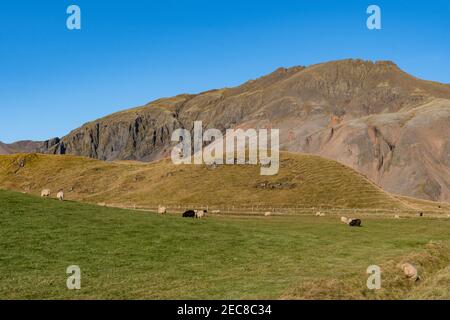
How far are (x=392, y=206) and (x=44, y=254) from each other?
123538 millimetres

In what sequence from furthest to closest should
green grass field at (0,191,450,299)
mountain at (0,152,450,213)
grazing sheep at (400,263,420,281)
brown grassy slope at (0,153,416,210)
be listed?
1. brown grassy slope at (0,153,416,210)
2. mountain at (0,152,450,213)
3. grazing sheep at (400,263,420,281)
4. green grass field at (0,191,450,299)

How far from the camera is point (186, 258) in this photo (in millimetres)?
36531

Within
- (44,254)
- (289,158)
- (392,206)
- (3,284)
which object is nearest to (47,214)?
(44,254)

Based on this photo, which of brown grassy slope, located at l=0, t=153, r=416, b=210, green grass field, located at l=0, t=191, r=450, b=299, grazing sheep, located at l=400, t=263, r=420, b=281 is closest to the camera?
green grass field, located at l=0, t=191, r=450, b=299

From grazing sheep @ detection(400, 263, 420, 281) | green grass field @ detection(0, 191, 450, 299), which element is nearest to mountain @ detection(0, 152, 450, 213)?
green grass field @ detection(0, 191, 450, 299)

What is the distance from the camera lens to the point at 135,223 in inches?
1925

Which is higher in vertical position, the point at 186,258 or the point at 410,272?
the point at 186,258

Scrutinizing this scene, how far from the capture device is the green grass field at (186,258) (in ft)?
87.5

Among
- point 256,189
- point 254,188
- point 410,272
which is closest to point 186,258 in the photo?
point 410,272

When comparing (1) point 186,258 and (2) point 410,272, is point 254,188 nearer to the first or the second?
(1) point 186,258

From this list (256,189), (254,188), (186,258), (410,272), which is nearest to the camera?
(410,272)

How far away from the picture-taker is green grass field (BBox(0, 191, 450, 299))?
2667 centimetres

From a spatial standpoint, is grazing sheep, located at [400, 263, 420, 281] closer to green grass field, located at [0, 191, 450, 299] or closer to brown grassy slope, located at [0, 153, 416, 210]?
green grass field, located at [0, 191, 450, 299]
